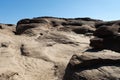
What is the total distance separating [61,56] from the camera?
57.6 feet

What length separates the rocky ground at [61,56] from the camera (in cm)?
1329

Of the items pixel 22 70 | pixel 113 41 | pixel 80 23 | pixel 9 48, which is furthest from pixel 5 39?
pixel 80 23

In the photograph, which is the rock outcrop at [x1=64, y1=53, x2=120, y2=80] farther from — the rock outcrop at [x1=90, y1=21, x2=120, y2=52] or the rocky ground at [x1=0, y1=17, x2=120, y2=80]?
the rock outcrop at [x1=90, y1=21, x2=120, y2=52]

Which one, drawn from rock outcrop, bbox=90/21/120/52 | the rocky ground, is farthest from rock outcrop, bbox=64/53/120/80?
rock outcrop, bbox=90/21/120/52

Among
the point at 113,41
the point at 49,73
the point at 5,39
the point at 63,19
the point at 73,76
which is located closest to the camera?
the point at 73,76

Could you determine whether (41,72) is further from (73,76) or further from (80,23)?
(80,23)

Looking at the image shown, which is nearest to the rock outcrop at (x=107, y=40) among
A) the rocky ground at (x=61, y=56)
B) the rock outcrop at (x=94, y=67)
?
the rocky ground at (x=61, y=56)

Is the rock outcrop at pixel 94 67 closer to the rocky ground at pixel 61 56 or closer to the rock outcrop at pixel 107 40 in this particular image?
the rocky ground at pixel 61 56

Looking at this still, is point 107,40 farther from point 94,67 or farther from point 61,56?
point 94,67

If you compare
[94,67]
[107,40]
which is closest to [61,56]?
[107,40]

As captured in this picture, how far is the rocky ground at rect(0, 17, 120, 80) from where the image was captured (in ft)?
43.6

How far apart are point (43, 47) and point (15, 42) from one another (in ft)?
10.3

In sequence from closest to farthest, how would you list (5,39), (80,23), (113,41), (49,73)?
(49,73) < (113,41) < (5,39) < (80,23)

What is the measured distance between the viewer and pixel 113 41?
17.2 meters
